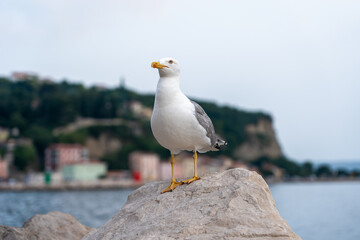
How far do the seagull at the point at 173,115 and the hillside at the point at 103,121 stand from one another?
96096 mm

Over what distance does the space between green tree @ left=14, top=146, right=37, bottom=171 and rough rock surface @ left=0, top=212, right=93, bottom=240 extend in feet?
287

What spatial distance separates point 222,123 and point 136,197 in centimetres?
11945

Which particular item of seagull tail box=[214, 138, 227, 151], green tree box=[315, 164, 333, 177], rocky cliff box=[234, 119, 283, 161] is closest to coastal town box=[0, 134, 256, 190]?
rocky cliff box=[234, 119, 283, 161]

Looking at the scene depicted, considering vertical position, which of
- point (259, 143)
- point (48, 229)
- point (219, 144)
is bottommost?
point (259, 143)

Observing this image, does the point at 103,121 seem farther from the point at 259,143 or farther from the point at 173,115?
the point at 173,115

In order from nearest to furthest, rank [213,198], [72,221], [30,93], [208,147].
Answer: [213,198], [208,147], [72,221], [30,93]

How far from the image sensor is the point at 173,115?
5.58 metres

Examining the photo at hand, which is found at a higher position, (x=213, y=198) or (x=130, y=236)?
(x=213, y=198)

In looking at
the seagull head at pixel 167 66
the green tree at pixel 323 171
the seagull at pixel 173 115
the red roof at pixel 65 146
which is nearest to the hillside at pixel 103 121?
the red roof at pixel 65 146

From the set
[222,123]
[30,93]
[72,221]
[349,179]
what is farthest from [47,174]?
[349,179]

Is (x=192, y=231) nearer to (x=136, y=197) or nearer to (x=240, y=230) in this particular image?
(x=240, y=230)

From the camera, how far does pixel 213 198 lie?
5121 millimetres

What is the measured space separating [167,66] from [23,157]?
89986 millimetres

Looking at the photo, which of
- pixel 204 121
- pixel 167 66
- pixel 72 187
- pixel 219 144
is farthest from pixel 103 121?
pixel 167 66
